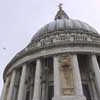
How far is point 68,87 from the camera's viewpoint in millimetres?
20031

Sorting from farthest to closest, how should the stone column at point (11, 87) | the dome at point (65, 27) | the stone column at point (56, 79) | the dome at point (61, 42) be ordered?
the dome at point (65, 27) → the stone column at point (11, 87) → the dome at point (61, 42) → the stone column at point (56, 79)

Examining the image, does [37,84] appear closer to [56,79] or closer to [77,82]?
[56,79]

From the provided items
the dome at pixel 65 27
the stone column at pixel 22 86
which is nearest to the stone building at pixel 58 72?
the stone column at pixel 22 86

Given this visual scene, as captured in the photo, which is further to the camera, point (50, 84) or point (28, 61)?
point (28, 61)

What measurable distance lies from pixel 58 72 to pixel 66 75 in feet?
3.60

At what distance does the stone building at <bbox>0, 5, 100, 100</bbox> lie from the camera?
2059 centimetres

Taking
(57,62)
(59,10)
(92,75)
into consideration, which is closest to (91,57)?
(92,75)

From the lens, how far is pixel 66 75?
69.9ft

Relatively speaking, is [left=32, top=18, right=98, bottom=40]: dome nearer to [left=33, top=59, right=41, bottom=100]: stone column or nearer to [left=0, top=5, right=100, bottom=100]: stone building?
[left=0, top=5, right=100, bottom=100]: stone building

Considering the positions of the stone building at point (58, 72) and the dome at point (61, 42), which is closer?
the stone building at point (58, 72)

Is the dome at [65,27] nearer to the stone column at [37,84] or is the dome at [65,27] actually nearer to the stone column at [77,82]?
the stone column at [37,84]

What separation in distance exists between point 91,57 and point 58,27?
46.1ft

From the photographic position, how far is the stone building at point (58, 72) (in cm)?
2059

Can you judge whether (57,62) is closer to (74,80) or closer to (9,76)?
(74,80)
